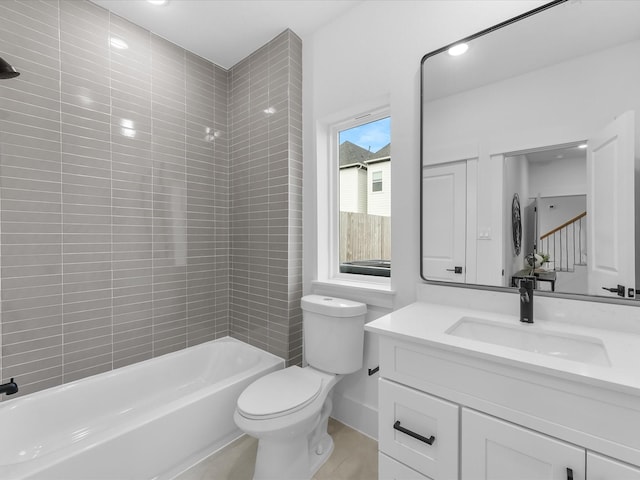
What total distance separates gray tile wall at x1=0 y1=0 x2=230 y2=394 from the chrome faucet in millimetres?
2054

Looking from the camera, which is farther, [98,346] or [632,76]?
[98,346]

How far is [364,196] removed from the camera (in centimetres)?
203

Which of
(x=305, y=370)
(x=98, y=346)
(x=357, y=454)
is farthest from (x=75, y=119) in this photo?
(x=357, y=454)

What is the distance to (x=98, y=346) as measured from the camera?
184 cm

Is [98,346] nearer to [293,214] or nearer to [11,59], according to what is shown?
[293,214]

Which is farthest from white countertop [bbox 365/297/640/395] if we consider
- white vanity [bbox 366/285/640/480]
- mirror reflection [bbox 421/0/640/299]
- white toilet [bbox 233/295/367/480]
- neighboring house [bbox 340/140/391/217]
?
neighboring house [bbox 340/140/391/217]

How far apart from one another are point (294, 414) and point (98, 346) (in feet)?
4.32

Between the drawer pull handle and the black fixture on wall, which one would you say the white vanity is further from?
the black fixture on wall

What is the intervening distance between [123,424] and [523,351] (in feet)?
5.43

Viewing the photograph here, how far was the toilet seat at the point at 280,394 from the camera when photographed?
138cm

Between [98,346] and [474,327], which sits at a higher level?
[474,327]

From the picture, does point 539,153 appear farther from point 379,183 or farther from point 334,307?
point 334,307

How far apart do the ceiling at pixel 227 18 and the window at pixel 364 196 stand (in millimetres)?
677

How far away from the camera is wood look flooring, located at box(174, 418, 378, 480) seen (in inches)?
60.0
